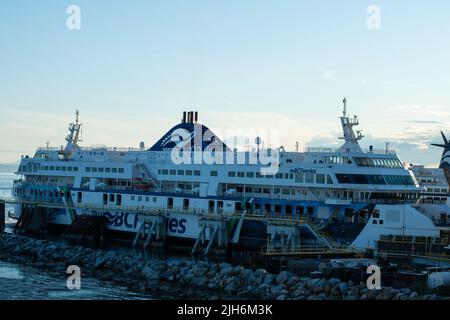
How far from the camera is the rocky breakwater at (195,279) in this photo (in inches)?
1318

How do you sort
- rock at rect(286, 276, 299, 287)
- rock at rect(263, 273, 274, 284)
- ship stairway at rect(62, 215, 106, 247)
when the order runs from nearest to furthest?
rock at rect(286, 276, 299, 287)
rock at rect(263, 273, 274, 284)
ship stairway at rect(62, 215, 106, 247)

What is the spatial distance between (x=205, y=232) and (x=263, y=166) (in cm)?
595

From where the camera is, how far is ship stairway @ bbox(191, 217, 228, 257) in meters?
49.1

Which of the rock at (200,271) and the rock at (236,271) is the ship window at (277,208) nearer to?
the rock at (200,271)

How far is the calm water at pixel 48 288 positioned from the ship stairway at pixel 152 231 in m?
11.2

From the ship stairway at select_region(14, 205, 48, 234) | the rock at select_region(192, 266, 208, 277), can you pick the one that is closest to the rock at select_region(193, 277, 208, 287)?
the rock at select_region(192, 266, 208, 277)

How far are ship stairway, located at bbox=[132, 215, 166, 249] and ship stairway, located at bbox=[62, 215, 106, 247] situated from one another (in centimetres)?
382

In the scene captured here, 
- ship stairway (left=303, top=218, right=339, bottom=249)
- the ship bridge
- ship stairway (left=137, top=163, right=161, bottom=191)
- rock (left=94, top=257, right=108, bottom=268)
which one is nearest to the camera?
ship stairway (left=303, top=218, right=339, bottom=249)

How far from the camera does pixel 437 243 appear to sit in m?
39.1

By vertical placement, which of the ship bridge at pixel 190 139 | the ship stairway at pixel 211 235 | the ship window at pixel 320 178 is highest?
the ship bridge at pixel 190 139

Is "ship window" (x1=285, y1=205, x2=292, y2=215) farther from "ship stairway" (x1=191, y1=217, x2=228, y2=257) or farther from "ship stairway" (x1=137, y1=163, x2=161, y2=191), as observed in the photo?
"ship stairway" (x1=137, y1=163, x2=161, y2=191)

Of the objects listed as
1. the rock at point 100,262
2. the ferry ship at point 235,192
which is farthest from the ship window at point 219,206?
the rock at point 100,262

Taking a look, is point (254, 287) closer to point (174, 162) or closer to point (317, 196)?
point (317, 196)

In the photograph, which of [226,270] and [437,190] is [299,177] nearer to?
[226,270]
